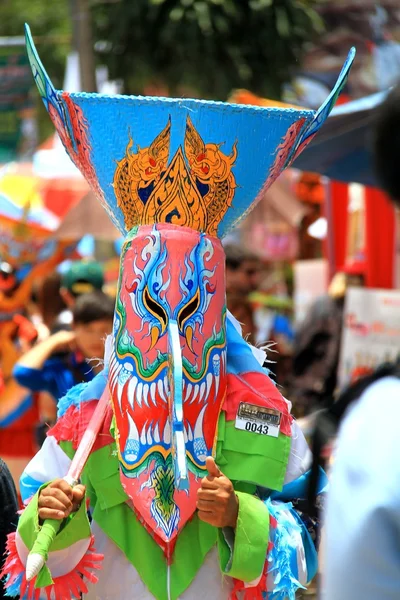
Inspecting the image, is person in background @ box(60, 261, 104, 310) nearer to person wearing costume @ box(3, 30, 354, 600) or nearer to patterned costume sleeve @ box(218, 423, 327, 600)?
person wearing costume @ box(3, 30, 354, 600)

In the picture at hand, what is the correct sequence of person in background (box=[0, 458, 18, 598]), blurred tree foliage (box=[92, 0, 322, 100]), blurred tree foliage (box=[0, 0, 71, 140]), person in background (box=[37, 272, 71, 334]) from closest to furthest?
person in background (box=[0, 458, 18, 598]) → person in background (box=[37, 272, 71, 334]) → blurred tree foliage (box=[92, 0, 322, 100]) → blurred tree foliage (box=[0, 0, 71, 140])

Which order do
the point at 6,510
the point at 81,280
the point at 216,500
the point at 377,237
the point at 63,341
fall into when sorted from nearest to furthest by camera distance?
the point at 216,500, the point at 6,510, the point at 63,341, the point at 81,280, the point at 377,237

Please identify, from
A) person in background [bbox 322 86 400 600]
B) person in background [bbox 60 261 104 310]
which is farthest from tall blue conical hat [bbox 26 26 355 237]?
person in background [bbox 60 261 104 310]

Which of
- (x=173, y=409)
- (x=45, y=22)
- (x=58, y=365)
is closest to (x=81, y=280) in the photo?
(x=58, y=365)

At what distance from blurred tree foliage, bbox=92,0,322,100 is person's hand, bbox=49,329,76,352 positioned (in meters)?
2.94

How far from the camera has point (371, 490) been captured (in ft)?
4.67

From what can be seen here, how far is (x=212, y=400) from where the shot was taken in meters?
2.84

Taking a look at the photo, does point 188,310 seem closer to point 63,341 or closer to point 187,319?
point 187,319

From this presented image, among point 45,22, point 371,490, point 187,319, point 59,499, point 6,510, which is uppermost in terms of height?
point 45,22

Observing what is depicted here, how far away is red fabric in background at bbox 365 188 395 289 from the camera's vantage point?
7.38 meters

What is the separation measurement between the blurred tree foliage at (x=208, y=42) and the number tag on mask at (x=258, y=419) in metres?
5.08

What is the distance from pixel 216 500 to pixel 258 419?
12.4 inches

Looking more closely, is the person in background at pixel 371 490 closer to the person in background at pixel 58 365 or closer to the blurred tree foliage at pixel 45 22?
the person in background at pixel 58 365

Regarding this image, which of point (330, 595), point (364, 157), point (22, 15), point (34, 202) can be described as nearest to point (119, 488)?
point (330, 595)
